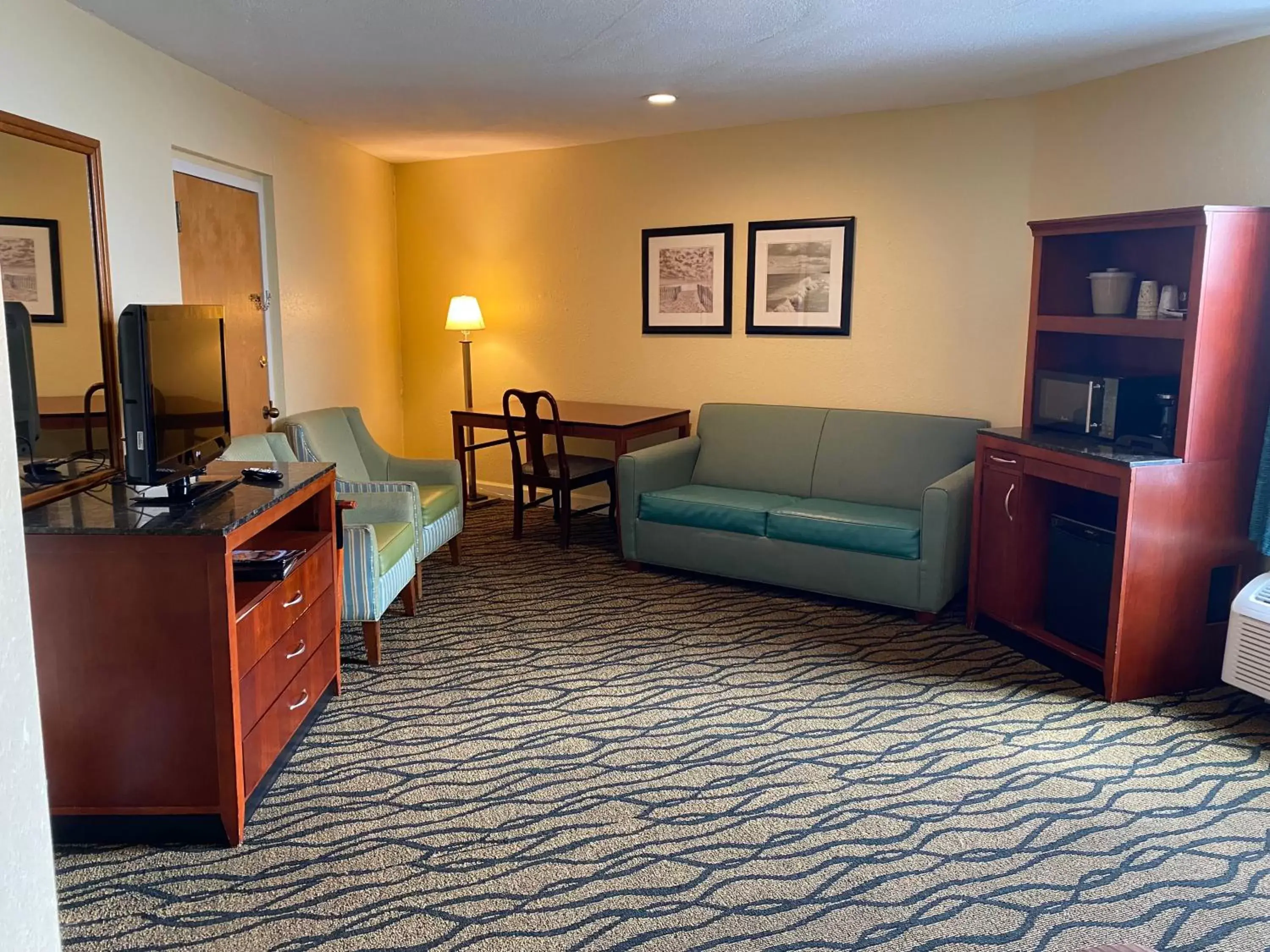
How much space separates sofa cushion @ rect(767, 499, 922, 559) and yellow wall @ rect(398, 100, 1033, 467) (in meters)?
0.84

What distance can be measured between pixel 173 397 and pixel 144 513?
406mm

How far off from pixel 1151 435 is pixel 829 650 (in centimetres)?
140

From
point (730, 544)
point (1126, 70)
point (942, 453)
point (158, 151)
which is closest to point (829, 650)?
point (730, 544)

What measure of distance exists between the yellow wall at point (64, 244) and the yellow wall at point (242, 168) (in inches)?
5.5

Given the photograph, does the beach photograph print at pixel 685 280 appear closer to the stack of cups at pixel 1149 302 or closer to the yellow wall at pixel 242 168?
the yellow wall at pixel 242 168

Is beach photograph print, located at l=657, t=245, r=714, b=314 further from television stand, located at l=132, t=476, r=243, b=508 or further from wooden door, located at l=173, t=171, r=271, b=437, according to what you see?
television stand, located at l=132, t=476, r=243, b=508

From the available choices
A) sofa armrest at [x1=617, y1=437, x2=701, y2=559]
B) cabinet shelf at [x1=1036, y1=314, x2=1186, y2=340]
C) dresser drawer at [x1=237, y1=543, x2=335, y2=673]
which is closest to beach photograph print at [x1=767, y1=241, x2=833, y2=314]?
sofa armrest at [x1=617, y1=437, x2=701, y2=559]

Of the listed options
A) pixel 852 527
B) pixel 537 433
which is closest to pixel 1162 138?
pixel 852 527

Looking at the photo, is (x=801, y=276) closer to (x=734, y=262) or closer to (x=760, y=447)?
(x=734, y=262)

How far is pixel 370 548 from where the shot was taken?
3.40 metres

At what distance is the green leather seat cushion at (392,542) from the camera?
352cm

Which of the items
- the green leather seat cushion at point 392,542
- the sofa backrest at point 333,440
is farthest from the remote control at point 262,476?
the sofa backrest at point 333,440

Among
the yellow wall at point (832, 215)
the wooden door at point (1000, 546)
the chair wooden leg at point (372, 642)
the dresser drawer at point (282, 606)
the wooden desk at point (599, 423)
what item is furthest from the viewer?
the wooden desk at point (599, 423)

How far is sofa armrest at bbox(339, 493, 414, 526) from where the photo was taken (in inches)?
152
